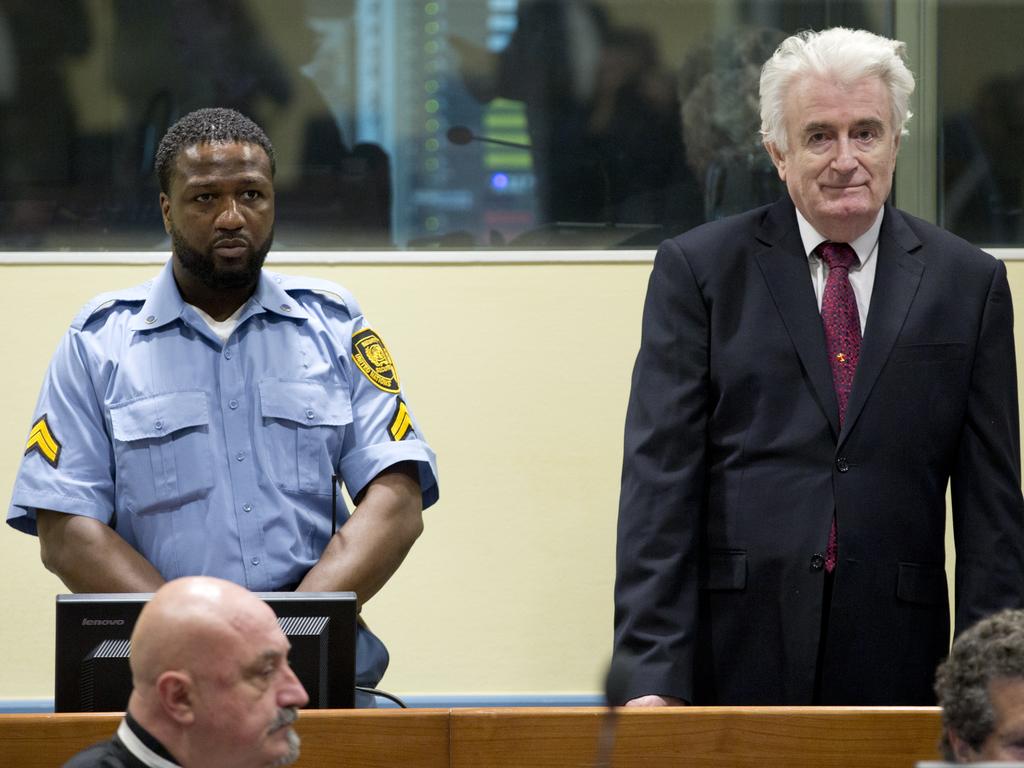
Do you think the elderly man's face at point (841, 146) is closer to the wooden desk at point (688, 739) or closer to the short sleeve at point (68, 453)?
the wooden desk at point (688, 739)

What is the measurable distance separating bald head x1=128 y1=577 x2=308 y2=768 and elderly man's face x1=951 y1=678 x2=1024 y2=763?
0.71 metres

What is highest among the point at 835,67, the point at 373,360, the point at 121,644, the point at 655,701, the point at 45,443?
the point at 835,67

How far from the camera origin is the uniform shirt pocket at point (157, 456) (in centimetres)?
248

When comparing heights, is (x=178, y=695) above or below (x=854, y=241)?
below

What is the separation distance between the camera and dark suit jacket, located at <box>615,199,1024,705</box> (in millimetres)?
2098

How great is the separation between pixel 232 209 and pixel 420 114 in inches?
53.2

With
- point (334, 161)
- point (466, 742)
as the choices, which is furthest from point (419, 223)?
point (466, 742)

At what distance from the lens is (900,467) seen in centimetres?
212

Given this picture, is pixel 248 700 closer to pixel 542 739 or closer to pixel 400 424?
pixel 542 739

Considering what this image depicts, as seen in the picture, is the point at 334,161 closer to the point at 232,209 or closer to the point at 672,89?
the point at 672,89

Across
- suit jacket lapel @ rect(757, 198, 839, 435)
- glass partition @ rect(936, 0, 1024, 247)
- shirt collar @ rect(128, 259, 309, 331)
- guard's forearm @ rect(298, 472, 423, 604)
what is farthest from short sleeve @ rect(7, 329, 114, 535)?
glass partition @ rect(936, 0, 1024, 247)

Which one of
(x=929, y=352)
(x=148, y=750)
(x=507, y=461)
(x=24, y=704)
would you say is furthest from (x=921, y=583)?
(x=24, y=704)

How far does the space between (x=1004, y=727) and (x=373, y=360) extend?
53.5 inches

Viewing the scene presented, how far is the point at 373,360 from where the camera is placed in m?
2.64
